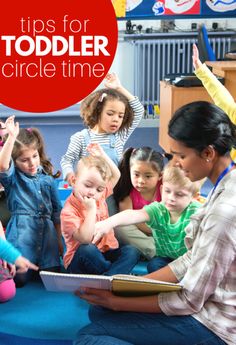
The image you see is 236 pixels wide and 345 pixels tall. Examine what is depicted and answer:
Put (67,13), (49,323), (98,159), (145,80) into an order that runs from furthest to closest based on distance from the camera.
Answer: (145,80) < (67,13) < (98,159) < (49,323)

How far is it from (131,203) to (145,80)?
3.42m

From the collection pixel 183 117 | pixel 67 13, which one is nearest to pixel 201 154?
pixel 183 117

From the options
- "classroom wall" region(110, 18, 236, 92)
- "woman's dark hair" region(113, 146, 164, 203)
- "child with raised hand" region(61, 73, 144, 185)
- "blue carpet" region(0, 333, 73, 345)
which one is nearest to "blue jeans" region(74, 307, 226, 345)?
"blue carpet" region(0, 333, 73, 345)

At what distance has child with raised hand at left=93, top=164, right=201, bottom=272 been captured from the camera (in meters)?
1.93

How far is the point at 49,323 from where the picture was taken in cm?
187

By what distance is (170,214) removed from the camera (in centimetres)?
200

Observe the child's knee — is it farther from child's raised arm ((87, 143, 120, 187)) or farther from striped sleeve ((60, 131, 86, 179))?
striped sleeve ((60, 131, 86, 179))

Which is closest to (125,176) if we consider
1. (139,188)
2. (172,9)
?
(139,188)

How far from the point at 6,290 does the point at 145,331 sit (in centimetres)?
76

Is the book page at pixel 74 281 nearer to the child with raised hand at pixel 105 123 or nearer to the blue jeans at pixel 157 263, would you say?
the blue jeans at pixel 157 263

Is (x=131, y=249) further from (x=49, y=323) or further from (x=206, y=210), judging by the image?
(x=206, y=210)

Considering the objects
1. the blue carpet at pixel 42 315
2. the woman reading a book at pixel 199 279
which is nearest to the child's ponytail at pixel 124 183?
the blue carpet at pixel 42 315

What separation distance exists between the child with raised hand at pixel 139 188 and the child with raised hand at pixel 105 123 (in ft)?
0.83

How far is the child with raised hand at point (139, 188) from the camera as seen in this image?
218 cm
